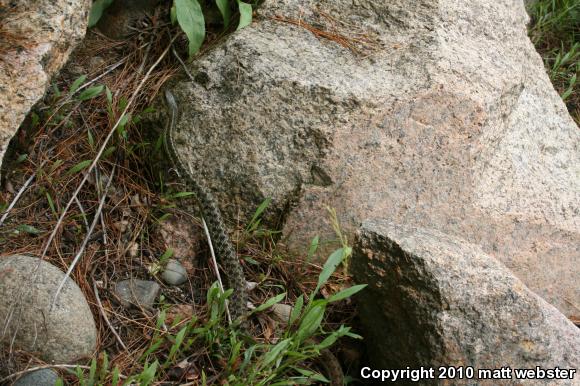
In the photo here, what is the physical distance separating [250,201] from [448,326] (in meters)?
1.57

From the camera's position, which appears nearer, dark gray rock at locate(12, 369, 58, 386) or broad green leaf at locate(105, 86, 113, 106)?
dark gray rock at locate(12, 369, 58, 386)

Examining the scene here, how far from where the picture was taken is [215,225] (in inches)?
185

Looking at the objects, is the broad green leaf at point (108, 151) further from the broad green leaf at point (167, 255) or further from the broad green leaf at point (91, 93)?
the broad green leaf at point (167, 255)

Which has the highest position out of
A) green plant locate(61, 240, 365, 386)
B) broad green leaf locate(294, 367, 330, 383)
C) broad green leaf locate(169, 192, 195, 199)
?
broad green leaf locate(169, 192, 195, 199)

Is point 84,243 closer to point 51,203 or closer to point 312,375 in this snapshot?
point 51,203

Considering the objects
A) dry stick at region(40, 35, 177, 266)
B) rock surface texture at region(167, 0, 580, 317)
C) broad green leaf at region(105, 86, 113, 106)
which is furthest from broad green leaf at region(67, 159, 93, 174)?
rock surface texture at region(167, 0, 580, 317)

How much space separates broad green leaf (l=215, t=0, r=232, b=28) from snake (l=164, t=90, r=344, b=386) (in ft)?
2.31

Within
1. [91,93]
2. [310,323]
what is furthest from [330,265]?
[91,93]

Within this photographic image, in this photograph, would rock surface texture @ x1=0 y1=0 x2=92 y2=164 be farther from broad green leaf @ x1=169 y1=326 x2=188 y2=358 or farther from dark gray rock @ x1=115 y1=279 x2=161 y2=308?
broad green leaf @ x1=169 y1=326 x2=188 y2=358

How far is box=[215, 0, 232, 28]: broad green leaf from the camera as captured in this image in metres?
5.22

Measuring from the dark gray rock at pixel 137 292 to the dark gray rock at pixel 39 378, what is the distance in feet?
2.33

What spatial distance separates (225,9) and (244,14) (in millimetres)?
201

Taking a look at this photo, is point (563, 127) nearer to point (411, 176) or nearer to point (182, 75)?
point (411, 176)

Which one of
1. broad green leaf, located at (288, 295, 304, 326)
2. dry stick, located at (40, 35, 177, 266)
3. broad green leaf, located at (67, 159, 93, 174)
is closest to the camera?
broad green leaf, located at (288, 295, 304, 326)
